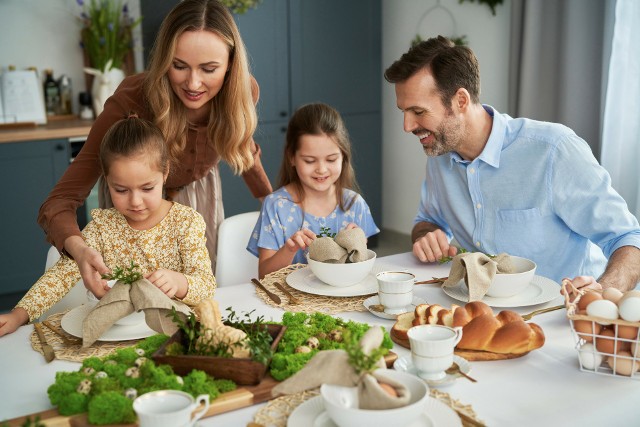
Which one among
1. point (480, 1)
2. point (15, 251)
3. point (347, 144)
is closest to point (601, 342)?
point (347, 144)

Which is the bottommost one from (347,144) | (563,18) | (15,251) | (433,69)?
(15,251)

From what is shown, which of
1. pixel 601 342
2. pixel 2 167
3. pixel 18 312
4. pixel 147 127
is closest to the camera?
pixel 601 342

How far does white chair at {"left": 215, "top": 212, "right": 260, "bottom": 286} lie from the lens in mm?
2383

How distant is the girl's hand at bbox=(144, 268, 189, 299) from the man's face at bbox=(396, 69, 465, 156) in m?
0.84

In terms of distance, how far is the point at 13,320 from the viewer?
1.57 metres

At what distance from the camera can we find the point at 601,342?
4.09ft

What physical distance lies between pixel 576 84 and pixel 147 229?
2441 millimetres

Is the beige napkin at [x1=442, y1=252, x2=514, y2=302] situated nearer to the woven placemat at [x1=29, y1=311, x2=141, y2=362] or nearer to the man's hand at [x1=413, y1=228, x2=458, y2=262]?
the man's hand at [x1=413, y1=228, x2=458, y2=262]

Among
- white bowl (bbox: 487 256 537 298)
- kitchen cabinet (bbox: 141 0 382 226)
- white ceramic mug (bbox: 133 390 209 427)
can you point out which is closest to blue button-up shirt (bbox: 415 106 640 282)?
white bowl (bbox: 487 256 537 298)

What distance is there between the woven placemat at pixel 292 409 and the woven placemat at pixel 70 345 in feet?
1.36

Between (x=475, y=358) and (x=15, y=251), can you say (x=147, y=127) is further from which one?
(x=15, y=251)

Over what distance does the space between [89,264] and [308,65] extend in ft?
10.3

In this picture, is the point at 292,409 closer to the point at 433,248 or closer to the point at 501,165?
the point at 433,248

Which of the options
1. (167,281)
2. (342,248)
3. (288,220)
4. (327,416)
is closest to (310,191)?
(288,220)
